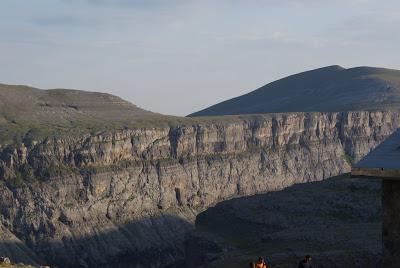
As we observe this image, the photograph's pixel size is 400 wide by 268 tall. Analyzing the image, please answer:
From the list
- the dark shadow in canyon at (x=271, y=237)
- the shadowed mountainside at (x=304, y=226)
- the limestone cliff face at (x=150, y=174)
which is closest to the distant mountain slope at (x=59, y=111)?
the limestone cliff face at (x=150, y=174)

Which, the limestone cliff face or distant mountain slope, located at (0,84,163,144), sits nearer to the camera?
the limestone cliff face

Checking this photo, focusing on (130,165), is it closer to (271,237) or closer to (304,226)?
(304,226)

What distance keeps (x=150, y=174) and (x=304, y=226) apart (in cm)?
6557

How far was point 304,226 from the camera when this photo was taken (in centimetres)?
7212

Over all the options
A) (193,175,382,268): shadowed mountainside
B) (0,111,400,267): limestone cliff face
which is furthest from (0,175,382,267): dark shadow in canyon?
(0,111,400,267): limestone cliff face

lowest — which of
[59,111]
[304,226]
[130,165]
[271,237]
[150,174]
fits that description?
[271,237]

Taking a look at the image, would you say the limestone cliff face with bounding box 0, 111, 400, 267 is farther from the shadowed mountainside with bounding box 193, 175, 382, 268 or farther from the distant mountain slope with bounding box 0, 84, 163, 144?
the shadowed mountainside with bounding box 193, 175, 382, 268

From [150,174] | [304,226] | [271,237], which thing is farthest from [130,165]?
[271,237]

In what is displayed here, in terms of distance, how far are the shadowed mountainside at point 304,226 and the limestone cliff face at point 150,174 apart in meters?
27.8

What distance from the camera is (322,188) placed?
80500mm

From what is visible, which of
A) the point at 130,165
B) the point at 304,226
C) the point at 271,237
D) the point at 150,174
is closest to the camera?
the point at 271,237

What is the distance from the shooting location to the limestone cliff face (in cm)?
11744

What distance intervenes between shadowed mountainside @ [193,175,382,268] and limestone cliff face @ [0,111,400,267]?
91.2ft

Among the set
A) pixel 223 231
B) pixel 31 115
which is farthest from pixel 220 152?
pixel 223 231
